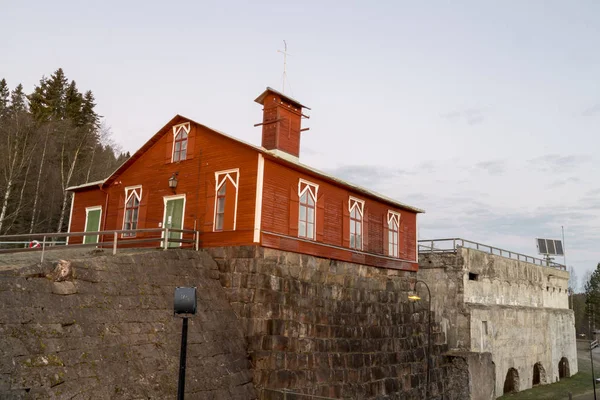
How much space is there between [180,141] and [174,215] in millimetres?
3405

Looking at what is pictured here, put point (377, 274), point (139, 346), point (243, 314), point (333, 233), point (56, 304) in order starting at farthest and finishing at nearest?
point (377, 274) < point (333, 233) < point (243, 314) < point (139, 346) < point (56, 304)

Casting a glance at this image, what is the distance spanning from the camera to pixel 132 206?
22891mm

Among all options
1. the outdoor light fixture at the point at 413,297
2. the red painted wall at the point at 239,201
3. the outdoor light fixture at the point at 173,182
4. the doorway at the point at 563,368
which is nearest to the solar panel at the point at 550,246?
the doorway at the point at 563,368

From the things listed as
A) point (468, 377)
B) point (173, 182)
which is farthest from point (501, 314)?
point (173, 182)

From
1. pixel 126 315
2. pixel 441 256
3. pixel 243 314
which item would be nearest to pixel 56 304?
pixel 126 315

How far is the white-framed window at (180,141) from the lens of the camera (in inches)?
850

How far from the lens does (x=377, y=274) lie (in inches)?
961

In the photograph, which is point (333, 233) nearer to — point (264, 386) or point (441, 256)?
point (264, 386)

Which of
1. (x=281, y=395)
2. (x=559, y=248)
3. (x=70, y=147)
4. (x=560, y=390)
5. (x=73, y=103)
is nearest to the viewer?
(x=281, y=395)

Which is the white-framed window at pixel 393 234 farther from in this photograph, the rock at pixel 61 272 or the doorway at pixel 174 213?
the rock at pixel 61 272

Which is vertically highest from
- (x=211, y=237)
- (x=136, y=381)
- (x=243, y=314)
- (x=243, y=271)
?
(x=211, y=237)

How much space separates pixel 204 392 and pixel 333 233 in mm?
10071

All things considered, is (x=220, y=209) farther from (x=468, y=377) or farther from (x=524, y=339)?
(x=524, y=339)

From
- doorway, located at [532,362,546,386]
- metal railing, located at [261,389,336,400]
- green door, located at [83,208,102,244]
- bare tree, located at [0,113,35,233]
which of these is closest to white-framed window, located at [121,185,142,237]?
green door, located at [83,208,102,244]
